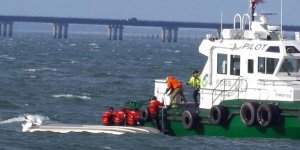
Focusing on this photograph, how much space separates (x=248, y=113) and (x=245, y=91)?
4.12 feet

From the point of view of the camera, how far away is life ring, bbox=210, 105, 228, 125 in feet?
102

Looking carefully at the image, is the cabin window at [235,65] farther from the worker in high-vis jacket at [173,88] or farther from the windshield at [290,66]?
the worker in high-vis jacket at [173,88]

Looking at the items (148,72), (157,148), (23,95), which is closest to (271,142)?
(157,148)

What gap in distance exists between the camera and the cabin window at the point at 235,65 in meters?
32.1

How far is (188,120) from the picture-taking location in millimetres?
32062

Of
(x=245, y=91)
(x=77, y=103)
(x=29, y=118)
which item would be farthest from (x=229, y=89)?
(x=77, y=103)

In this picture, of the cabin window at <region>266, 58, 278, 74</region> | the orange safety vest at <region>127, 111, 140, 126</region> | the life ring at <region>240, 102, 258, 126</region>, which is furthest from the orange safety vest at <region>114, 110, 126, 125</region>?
the cabin window at <region>266, 58, 278, 74</region>

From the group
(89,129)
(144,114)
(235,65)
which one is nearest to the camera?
(235,65)

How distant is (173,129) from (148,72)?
46502 millimetres

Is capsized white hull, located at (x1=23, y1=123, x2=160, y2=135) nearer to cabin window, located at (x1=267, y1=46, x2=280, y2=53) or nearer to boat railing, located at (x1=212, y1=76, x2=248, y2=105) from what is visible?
boat railing, located at (x1=212, y1=76, x2=248, y2=105)

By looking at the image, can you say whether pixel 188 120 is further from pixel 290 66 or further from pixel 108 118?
pixel 108 118

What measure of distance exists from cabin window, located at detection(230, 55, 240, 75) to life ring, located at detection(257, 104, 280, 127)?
2.14 meters

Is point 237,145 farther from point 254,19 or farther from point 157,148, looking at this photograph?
point 254,19

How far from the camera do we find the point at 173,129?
32844mm
